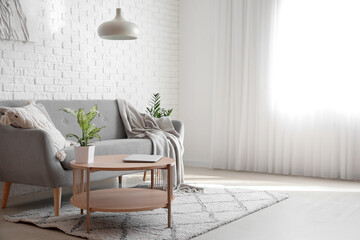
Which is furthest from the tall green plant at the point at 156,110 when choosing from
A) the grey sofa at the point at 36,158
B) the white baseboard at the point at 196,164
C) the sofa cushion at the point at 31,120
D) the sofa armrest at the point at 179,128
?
the sofa cushion at the point at 31,120

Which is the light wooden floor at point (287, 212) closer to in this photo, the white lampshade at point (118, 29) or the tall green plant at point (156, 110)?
the tall green plant at point (156, 110)

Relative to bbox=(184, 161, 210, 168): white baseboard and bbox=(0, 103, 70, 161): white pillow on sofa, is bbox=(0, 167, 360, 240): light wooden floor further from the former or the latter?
bbox=(184, 161, 210, 168): white baseboard

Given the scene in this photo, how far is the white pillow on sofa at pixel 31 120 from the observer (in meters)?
3.75

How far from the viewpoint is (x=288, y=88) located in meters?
5.80

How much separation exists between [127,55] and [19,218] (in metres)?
2.75

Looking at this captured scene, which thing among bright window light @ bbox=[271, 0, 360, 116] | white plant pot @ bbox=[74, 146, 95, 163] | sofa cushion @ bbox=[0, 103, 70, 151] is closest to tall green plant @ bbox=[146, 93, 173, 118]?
bright window light @ bbox=[271, 0, 360, 116]

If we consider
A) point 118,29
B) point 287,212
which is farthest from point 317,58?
point 118,29

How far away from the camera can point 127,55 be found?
5.77m

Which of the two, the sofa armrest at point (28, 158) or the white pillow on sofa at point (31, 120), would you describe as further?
the white pillow on sofa at point (31, 120)

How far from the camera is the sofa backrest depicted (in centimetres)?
442

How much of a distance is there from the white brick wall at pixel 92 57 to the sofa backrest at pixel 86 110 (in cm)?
23

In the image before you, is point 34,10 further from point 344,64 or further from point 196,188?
point 344,64

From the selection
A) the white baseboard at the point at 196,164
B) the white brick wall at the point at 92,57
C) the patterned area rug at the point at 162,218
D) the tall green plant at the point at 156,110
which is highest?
the white brick wall at the point at 92,57

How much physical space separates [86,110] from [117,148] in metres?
0.73
